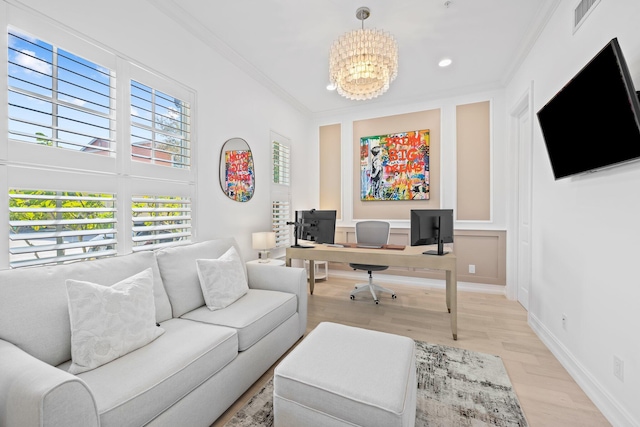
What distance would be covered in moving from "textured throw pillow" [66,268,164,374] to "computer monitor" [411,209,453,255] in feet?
7.63

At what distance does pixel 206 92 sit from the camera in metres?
2.70

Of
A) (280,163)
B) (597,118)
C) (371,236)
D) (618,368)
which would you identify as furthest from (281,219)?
(618,368)

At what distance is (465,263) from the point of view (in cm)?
391

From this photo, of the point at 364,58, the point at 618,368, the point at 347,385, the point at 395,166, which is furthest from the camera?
the point at 395,166

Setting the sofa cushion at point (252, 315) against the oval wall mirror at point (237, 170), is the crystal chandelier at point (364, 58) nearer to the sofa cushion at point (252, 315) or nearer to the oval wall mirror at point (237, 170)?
the oval wall mirror at point (237, 170)

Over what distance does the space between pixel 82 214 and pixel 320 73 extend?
2925mm

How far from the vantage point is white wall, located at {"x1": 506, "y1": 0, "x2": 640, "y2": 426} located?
56.3 inches

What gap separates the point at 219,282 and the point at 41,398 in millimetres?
1220

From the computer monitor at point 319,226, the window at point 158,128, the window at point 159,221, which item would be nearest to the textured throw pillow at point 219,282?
the window at point 159,221

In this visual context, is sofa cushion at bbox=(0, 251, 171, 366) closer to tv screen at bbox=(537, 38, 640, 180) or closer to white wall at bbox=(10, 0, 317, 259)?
white wall at bbox=(10, 0, 317, 259)

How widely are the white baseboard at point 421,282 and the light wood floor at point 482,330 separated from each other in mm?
143

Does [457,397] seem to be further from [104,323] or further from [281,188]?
[281,188]

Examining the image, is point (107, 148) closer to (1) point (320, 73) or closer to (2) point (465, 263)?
(1) point (320, 73)

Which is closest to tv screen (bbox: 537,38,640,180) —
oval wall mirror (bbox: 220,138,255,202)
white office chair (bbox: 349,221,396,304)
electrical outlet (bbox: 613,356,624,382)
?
electrical outlet (bbox: 613,356,624,382)
